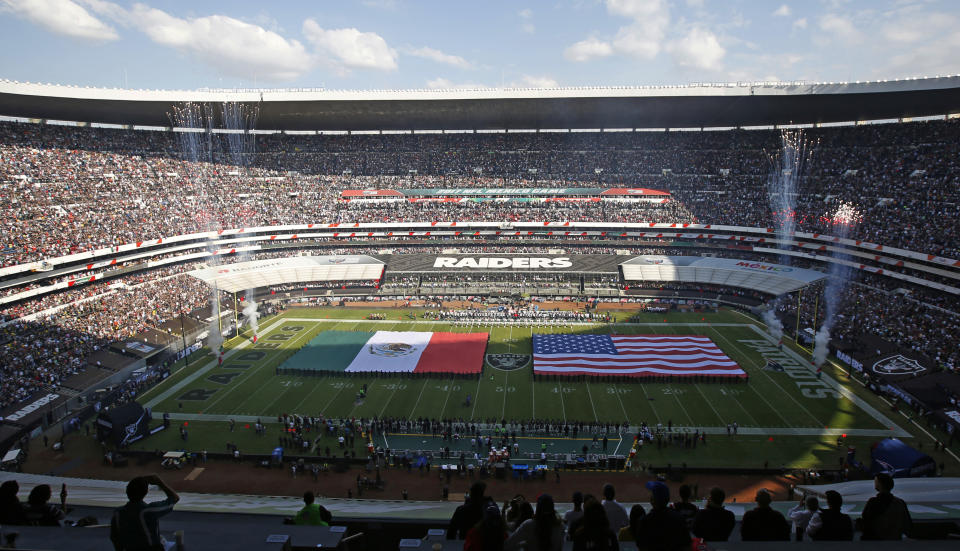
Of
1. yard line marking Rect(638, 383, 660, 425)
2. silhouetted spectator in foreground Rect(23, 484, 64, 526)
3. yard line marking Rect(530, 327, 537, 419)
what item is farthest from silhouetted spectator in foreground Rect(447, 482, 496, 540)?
yard line marking Rect(638, 383, 660, 425)

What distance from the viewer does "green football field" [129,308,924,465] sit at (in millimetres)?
24625

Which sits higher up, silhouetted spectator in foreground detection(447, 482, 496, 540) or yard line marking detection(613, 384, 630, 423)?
silhouetted spectator in foreground detection(447, 482, 496, 540)

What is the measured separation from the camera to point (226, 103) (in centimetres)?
5541

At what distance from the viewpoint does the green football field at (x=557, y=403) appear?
24.6m

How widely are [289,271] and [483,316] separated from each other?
2066 centimetres

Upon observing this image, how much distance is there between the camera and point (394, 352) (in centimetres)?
3491

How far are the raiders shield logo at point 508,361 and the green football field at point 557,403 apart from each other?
0.64 meters

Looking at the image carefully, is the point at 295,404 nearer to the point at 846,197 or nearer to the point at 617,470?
the point at 617,470

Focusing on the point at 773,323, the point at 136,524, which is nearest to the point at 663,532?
the point at 136,524

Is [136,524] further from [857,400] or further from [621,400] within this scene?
[857,400]

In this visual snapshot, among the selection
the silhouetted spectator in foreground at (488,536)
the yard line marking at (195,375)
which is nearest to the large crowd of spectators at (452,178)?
the yard line marking at (195,375)

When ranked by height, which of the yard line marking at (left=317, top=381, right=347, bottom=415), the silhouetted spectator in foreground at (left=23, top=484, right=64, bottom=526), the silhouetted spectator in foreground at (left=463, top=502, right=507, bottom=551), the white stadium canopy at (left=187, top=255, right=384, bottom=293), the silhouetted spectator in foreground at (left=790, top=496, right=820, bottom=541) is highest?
the silhouetted spectator in foreground at (left=463, top=502, right=507, bottom=551)

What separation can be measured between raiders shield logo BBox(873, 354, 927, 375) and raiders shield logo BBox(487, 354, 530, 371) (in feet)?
65.8

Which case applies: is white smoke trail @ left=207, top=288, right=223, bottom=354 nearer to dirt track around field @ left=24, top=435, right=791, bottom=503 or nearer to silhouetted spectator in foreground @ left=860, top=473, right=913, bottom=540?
dirt track around field @ left=24, top=435, right=791, bottom=503
